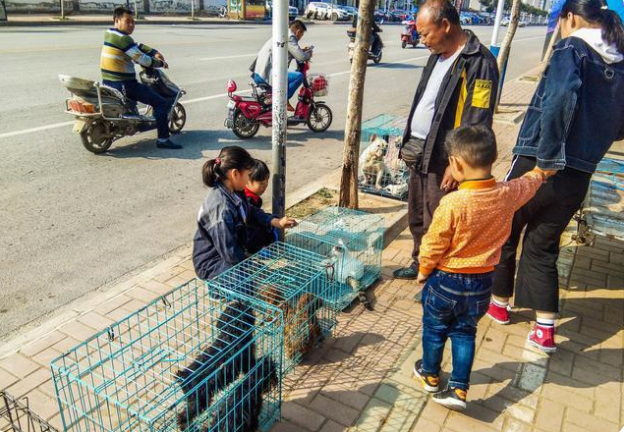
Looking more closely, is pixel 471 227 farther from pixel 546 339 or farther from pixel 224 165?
pixel 224 165

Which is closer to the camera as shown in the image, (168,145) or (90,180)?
(90,180)

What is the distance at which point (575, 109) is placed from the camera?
10.7 ft

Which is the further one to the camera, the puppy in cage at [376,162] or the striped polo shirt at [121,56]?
the striped polo shirt at [121,56]

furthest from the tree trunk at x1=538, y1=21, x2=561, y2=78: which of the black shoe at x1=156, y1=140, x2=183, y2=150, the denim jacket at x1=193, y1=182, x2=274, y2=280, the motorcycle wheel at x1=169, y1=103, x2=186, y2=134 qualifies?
the motorcycle wheel at x1=169, y1=103, x2=186, y2=134

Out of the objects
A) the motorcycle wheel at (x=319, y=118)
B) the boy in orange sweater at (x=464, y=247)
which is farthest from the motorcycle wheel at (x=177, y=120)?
the boy in orange sweater at (x=464, y=247)

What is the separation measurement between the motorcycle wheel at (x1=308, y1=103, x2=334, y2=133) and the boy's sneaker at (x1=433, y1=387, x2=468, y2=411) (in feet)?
22.4

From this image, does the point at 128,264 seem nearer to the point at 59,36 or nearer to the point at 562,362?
the point at 562,362

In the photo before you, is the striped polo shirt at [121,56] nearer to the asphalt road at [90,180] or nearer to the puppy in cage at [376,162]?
the asphalt road at [90,180]

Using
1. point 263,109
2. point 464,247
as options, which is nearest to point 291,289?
point 464,247

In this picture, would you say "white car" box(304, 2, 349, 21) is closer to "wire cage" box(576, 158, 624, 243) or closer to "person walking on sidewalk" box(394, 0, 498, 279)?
"wire cage" box(576, 158, 624, 243)

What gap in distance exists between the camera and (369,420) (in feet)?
9.82

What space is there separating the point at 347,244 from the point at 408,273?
624 mm

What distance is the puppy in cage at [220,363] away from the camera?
250cm

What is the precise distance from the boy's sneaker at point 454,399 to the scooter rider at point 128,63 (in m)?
6.07
